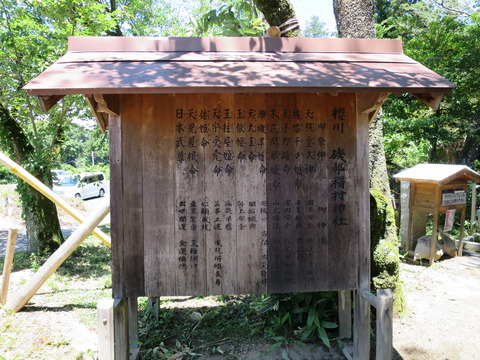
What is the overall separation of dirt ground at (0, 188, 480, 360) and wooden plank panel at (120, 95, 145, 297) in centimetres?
159

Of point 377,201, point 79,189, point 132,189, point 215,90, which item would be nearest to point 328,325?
point 377,201

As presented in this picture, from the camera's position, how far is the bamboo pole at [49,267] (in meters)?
5.46

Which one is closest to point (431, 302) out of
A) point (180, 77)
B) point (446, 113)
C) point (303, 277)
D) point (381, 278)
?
point (381, 278)

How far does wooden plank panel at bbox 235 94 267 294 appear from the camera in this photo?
3662 millimetres

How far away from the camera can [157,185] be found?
11.8 feet

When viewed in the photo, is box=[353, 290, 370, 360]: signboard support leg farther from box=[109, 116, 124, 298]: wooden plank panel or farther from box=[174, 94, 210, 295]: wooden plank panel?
box=[109, 116, 124, 298]: wooden plank panel

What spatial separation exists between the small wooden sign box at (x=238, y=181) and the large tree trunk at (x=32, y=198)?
531 cm

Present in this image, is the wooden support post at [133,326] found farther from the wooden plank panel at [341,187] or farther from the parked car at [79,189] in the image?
the parked car at [79,189]

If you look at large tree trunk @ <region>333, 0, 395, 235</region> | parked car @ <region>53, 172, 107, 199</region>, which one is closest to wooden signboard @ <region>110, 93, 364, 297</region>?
large tree trunk @ <region>333, 0, 395, 235</region>

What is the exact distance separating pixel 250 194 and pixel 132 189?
4.08ft

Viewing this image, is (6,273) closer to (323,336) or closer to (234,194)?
(234,194)

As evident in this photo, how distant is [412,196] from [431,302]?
128 inches

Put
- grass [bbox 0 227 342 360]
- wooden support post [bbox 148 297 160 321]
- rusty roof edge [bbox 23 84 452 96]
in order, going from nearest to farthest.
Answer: rusty roof edge [bbox 23 84 452 96]
grass [bbox 0 227 342 360]
wooden support post [bbox 148 297 160 321]

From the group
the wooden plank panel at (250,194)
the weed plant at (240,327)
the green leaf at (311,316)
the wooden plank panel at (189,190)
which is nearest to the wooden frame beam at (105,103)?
the wooden plank panel at (189,190)
